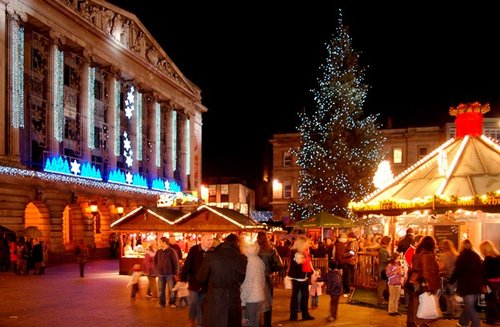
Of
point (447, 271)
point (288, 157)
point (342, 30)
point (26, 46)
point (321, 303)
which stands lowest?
point (321, 303)

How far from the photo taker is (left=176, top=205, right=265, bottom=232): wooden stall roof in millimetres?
22109

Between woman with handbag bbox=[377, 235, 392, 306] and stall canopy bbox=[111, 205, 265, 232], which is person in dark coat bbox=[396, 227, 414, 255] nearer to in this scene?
woman with handbag bbox=[377, 235, 392, 306]

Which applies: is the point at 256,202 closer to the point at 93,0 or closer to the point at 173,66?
the point at 173,66

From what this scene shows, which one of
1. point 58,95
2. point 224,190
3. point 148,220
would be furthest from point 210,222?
A: point 224,190

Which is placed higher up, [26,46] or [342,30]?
[342,30]

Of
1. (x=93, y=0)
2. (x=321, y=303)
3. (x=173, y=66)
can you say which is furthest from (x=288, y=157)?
(x=321, y=303)

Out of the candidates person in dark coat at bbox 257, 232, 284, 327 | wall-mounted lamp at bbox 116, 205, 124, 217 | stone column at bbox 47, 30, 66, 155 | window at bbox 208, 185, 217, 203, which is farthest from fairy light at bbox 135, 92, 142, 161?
person in dark coat at bbox 257, 232, 284, 327

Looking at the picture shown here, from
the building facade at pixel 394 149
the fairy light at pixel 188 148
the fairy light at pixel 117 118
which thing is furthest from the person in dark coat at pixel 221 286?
the fairy light at pixel 188 148

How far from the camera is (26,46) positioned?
3341 centimetres

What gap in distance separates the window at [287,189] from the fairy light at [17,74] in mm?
39027

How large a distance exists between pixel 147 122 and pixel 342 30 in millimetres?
18378

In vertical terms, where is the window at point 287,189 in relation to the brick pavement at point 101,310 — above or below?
above

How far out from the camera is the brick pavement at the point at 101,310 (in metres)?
13.0

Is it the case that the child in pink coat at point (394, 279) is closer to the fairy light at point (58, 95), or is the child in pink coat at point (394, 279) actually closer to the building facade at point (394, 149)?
the fairy light at point (58, 95)
